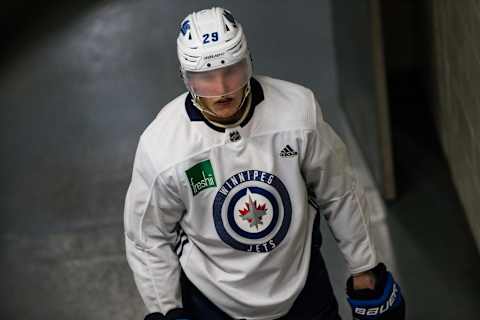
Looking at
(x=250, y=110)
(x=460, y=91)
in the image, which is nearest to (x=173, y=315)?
(x=250, y=110)

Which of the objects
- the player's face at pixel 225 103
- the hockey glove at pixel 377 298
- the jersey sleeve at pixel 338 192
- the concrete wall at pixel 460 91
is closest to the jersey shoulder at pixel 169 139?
the player's face at pixel 225 103

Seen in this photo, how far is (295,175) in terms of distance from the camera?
2768 millimetres

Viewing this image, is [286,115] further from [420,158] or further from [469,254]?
[420,158]

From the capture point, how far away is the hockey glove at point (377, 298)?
3.01m

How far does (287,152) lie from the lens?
274cm

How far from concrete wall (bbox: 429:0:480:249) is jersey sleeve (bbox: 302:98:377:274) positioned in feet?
3.09

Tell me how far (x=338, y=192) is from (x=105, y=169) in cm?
232

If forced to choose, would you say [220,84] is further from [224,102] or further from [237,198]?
[237,198]

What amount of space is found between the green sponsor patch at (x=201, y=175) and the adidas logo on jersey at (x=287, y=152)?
0.64 ft

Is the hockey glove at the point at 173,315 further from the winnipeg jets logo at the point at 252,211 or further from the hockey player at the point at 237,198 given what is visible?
the winnipeg jets logo at the point at 252,211

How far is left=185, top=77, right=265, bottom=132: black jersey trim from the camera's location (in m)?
2.73

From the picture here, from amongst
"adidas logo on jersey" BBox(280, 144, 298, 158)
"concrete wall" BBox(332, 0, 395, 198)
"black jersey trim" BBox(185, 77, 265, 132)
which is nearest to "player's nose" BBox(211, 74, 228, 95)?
"black jersey trim" BBox(185, 77, 265, 132)

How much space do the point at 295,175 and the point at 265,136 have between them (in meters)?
0.14

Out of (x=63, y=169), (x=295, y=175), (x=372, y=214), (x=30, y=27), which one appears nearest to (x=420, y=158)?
(x=372, y=214)
